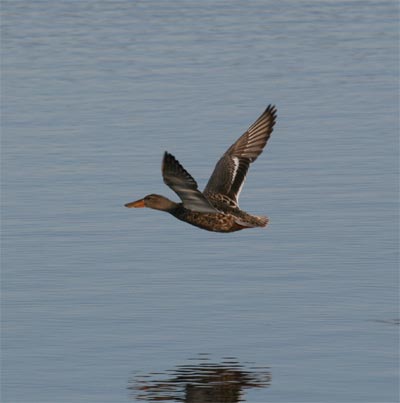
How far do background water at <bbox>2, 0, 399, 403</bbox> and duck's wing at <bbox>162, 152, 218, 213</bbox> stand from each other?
4.62 feet

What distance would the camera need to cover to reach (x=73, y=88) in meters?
33.5

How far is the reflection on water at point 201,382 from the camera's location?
13.3m

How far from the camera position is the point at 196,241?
752 inches

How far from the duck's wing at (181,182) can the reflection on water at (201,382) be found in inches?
56.6

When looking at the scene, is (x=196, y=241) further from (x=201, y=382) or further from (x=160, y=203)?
(x=201, y=382)

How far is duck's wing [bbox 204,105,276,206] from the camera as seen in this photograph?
1638 cm

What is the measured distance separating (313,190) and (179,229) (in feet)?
7.73

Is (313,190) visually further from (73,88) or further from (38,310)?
(73,88)

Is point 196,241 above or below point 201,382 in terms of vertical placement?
above

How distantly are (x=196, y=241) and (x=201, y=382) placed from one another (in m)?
5.69

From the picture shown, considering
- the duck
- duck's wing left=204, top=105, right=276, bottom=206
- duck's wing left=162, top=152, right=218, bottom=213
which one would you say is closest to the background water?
the duck

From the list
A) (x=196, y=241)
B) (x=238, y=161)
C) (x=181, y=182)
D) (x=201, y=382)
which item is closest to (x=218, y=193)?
(x=238, y=161)

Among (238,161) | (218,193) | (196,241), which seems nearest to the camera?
(218,193)

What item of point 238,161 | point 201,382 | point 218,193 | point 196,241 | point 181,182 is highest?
point 238,161
